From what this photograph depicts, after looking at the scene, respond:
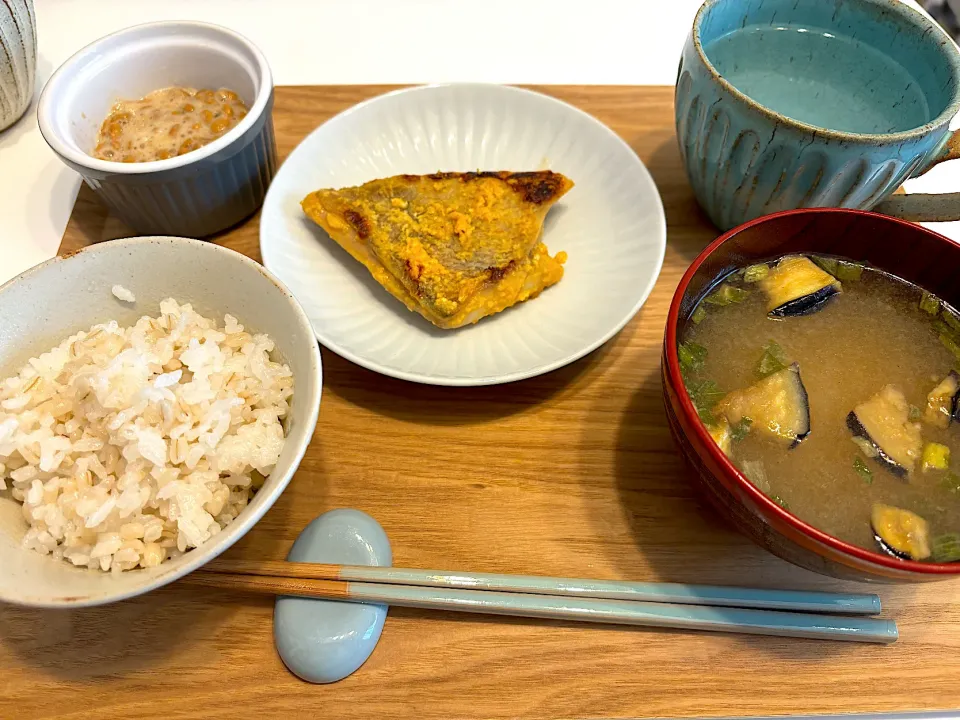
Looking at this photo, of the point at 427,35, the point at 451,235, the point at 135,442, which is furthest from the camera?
the point at 427,35

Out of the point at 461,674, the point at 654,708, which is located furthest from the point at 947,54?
the point at 461,674

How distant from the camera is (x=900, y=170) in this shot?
4.38ft

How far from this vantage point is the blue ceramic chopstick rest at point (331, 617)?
104cm

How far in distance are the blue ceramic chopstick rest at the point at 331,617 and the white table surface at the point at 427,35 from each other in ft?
4.72

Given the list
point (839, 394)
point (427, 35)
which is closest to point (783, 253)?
point (839, 394)

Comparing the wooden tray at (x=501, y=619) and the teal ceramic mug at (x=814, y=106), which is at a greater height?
the teal ceramic mug at (x=814, y=106)

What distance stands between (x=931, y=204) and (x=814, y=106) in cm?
34

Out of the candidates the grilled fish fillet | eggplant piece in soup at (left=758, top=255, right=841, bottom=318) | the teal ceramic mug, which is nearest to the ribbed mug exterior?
the grilled fish fillet

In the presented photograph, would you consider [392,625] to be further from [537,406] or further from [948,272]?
[948,272]

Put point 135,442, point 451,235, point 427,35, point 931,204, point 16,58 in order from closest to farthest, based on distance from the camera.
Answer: point 135,442
point 931,204
point 451,235
point 16,58
point 427,35

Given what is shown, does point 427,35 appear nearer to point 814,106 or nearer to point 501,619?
point 814,106

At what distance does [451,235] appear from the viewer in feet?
4.97

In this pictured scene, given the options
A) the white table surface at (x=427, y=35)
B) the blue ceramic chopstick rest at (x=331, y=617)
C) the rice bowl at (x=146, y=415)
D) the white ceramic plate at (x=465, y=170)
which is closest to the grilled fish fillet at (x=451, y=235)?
the white ceramic plate at (x=465, y=170)

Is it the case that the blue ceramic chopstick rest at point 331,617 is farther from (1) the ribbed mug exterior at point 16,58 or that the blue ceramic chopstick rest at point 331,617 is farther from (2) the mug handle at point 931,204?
(1) the ribbed mug exterior at point 16,58
